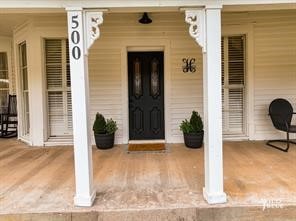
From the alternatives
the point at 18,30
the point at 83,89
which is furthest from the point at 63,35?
the point at 83,89

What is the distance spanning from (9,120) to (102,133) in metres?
2.97

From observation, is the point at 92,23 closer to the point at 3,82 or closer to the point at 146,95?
the point at 146,95

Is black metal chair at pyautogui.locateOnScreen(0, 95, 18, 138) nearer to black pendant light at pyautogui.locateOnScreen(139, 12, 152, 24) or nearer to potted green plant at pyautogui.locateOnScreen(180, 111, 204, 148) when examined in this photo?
black pendant light at pyautogui.locateOnScreen(139, 12, 152, 24)

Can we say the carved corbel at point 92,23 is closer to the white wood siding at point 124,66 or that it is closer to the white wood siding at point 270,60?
the white wood siding at point 124,66

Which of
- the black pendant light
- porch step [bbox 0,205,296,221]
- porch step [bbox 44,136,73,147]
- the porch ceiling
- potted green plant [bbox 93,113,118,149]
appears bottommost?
porch step [bbox 0,205,296,221]

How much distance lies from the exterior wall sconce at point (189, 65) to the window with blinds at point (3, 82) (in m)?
4.44

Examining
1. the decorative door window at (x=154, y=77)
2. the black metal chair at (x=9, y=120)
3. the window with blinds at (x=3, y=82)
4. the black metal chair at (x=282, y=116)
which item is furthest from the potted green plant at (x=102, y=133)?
the window with blinds at (x=3, y=82)

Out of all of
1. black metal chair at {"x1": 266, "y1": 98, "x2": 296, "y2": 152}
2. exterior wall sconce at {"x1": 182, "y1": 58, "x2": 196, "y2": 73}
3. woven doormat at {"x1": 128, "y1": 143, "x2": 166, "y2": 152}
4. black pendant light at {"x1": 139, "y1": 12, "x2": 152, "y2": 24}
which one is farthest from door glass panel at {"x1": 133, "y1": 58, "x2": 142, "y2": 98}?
black metal chair at {"x1": 266, "y1": 98, "x2": 296, "y2": 152}

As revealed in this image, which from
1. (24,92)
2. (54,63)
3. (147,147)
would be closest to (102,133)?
(147,147)

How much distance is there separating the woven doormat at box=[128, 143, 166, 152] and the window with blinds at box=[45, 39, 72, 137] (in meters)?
1.42

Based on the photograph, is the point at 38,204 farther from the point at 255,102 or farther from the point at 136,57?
the point at 255,102

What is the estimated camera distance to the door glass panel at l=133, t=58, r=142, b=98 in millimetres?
6145

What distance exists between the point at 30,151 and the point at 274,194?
4.21 m

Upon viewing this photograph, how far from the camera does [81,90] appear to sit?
306cm
